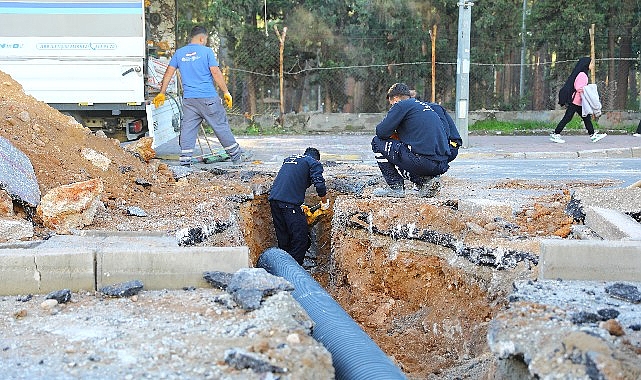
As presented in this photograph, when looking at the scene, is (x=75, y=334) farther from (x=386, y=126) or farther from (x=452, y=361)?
(x=386, y=126)

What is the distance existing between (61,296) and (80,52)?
26.5 feet

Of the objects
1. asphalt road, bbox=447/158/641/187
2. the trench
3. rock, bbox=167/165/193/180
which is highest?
rock, bbox=167/165/193/180

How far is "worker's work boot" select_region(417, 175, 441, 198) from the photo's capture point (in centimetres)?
755

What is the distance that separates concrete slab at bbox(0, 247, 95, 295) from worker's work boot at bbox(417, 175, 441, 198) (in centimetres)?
406

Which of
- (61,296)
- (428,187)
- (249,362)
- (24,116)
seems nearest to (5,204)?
(61,296)

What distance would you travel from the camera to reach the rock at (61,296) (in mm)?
4070

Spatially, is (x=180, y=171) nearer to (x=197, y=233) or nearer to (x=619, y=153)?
(x=197, y=233)

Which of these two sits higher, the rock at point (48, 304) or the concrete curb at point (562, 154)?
the concrete curb at point (562, 154)

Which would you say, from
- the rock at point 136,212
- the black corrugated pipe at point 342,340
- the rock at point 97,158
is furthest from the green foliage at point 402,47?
the black corrugated pipe at point 342,340

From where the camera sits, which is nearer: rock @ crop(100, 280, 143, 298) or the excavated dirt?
rock @ crop(100, 280, 143, 298)

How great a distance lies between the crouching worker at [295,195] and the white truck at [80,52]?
4.07m

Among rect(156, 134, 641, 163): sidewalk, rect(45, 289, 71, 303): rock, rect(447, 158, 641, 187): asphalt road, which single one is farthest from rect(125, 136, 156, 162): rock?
rect(45, 289, 71, 303): rock

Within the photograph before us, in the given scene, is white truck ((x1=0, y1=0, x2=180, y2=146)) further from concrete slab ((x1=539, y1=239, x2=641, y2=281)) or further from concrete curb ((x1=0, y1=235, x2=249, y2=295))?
concrete slab ((x1=539, y1=239, x2=641, y2=281))

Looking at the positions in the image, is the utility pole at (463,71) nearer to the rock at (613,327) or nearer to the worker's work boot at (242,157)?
the worker's work boot at (242,157)
